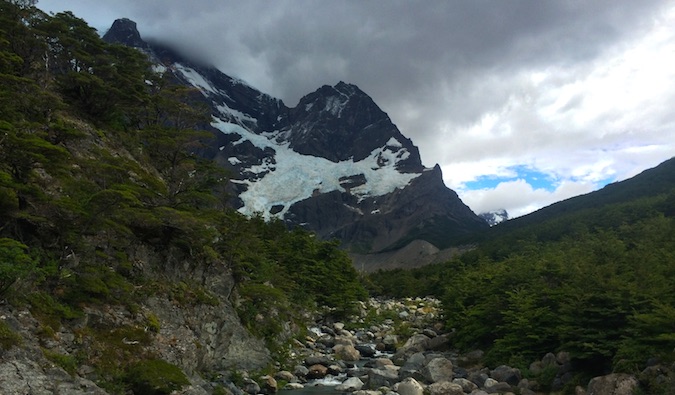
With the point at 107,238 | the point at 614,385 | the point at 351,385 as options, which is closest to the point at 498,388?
the point at 614,385

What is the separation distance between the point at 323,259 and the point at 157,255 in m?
35.6

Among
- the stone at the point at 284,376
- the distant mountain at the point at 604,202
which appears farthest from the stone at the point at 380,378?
the distant mountain at the point at 604,202

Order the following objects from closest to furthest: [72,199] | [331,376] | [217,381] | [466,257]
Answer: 1. [72,199]
2. [217,381]
3. [331,376]
4. [466,257]

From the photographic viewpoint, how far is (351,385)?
2609cm

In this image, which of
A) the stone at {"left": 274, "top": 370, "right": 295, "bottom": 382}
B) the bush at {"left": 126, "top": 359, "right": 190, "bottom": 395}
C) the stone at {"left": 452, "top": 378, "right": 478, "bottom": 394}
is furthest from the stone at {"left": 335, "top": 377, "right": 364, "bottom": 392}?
the bush at {"left": 126, "top": 359, "right": 190, "bottom": 395}

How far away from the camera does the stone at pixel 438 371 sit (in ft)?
87.8

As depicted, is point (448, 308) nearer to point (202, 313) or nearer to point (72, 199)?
point (202, 313)

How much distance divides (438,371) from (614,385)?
10.9 meters

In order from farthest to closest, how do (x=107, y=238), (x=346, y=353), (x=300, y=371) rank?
(x=346, y=353) → (x=300, y=371) → (x=107, y=238)

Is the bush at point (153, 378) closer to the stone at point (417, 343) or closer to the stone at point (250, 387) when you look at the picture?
the stone at point (250, 387)

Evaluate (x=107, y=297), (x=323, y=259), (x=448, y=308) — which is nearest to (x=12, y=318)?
(x=107, y=297)

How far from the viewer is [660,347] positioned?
1891cm

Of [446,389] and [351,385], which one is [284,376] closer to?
[351,385]

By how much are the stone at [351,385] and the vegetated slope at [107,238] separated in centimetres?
538
